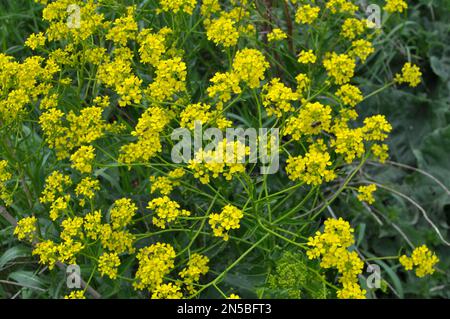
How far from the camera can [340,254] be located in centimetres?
228

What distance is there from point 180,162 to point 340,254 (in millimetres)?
820

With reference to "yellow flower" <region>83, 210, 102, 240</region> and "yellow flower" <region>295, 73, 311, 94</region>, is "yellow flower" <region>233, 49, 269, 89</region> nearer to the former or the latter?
"yellow flower" <region>295, 73, 311, 94</region>

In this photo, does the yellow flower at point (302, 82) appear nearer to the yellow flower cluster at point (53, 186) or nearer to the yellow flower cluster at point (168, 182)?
the yellow flower cluster at point (168, 182)

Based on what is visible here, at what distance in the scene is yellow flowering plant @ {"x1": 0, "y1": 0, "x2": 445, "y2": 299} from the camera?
2.47 meters

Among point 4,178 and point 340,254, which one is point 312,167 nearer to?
point 340,254

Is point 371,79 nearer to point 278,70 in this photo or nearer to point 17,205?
point 278,70

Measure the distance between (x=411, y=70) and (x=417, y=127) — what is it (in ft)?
3.98

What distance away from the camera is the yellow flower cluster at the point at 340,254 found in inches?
89.4

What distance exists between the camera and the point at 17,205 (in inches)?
126

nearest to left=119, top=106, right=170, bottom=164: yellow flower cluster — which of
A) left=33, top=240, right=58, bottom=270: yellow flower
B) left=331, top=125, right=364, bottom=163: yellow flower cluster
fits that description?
left=33, top=240, right=58, bottom=270: yellow flower

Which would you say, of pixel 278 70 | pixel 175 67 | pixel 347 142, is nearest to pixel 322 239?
pixel 347 142

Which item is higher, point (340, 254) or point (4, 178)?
point (4, 178)

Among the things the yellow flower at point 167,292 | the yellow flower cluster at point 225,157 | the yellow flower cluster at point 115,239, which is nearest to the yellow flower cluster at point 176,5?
the yellow flower cluster at point 225,157

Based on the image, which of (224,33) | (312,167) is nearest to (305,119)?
(312,167)
